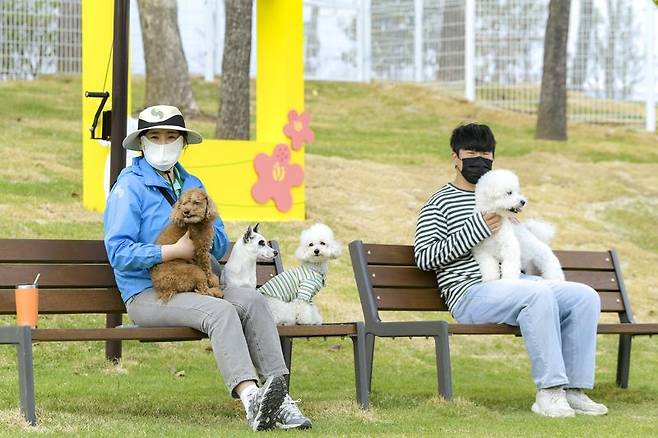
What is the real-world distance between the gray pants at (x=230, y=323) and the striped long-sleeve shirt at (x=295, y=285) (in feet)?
1.78

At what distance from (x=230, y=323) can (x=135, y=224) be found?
71 cm

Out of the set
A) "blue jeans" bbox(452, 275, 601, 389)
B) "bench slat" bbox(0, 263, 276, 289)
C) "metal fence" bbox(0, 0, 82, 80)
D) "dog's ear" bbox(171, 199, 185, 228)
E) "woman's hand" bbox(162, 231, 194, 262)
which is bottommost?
"blue jeans" bbox(452, 275, 601, 389)

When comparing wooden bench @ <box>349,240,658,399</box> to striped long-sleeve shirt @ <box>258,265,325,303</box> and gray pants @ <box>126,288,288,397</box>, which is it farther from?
gray pants @ <box>126,288,288,397</box>

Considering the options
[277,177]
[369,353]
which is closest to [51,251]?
[369,353]

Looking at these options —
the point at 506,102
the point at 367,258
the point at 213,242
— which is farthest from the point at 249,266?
the point at 506,102

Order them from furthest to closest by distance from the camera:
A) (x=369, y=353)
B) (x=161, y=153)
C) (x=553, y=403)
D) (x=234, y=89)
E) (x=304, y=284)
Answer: (x=234, y=89)
(x=369, y=353)
(x=304, y=284)
(x=553, y=403)
(x=161, y=153)

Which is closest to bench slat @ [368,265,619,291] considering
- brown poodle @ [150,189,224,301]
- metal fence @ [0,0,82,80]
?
brown poodle @ [150,189,224,301]

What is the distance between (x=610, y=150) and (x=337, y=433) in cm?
1500

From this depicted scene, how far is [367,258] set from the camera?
23.9ft

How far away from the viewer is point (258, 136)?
12688 mm

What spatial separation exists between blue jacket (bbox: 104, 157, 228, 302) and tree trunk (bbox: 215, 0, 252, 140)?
345 inches

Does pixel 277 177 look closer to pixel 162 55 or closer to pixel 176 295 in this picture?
pixel 162 55

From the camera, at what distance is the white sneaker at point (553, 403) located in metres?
6.56

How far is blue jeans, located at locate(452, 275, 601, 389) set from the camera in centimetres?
663
